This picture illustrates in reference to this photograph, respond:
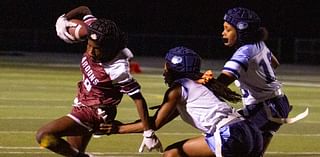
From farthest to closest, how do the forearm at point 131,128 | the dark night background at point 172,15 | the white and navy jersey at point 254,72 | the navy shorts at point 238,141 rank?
the dark night background at point 172,15, the white and navy jersey at point 254,72, the forearm at point 131,128, the navy shorts at point 238,141

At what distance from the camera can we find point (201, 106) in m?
6.98

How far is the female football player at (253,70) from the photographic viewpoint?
7.59m

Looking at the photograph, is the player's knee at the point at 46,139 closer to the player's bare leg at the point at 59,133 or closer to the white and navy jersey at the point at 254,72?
the player's bare leg at the point at 59,133

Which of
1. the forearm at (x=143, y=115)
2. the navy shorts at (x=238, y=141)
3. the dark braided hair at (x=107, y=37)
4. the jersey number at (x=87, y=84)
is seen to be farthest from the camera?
the jersey number at (x=87, y=84)

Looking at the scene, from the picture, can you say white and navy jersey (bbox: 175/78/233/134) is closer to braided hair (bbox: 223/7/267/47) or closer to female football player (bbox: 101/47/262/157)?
female football player (bbox: 101/47/262/157)

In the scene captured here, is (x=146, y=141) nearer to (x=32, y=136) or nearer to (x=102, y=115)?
(x=102, y=115)

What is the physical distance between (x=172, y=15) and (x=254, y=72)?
38.5 meters

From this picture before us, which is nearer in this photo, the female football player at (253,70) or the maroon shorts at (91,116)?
the female football player at (253,70)

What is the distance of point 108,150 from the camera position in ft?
36.3

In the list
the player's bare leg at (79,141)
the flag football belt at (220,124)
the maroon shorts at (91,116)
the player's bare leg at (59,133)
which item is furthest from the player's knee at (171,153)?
the player's bare leg at (79,141)

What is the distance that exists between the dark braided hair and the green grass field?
301 centimetres

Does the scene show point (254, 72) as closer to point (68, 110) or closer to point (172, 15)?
point (68, 110)

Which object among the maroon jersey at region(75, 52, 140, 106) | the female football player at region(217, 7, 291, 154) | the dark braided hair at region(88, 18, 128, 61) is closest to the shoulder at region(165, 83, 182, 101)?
the female football player at region(217, 7, 291, 154)

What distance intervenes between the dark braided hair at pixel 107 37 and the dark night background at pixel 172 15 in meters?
36.3
